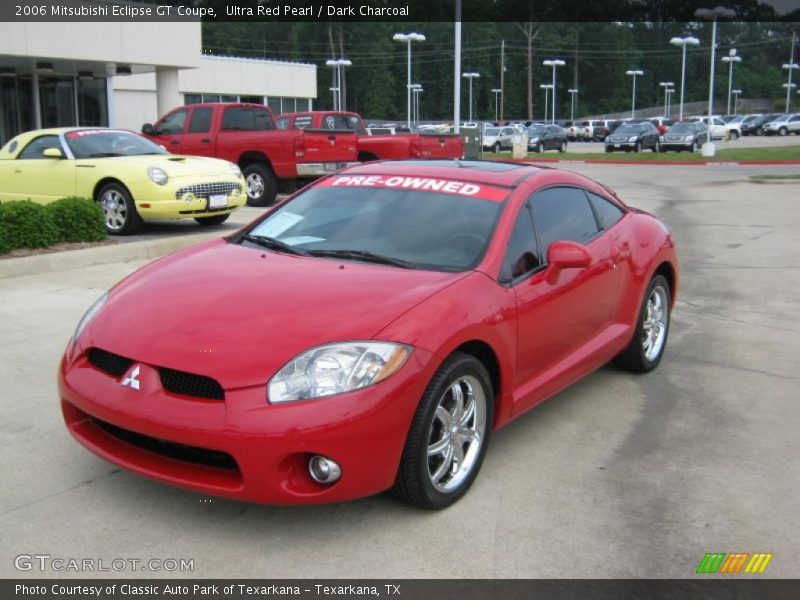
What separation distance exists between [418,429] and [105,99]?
27.1 m

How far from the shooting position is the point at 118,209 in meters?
11.3

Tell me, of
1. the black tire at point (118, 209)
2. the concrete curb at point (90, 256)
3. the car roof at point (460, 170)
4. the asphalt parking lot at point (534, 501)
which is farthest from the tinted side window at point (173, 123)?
the car roof at point (460, 170)

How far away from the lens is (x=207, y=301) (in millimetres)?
3777

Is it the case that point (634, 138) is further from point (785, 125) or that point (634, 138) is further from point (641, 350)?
point (641, 350)

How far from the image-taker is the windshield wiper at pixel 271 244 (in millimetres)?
4473

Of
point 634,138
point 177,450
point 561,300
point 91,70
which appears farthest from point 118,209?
point 634,138

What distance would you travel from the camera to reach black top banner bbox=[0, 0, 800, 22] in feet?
70.0

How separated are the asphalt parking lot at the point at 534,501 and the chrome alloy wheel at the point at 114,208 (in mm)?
4950

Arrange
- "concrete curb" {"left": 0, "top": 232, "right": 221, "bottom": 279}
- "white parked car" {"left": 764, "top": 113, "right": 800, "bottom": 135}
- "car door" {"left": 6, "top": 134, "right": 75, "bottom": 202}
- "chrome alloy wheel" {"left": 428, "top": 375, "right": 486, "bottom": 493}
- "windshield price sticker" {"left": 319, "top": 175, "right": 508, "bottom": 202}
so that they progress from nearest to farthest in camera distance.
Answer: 1. "chrome alloy wheel" {"left": 428, "top": 375, "right": 486, "bottom": 493}
2. "windshield price sticker" {"left": 319, "top": 175, "right": 508, "bottom": 202}
3. "concrete curb" {"left": 0, "top": 232, "right": 221, "bottom": 279}
4. "car door" {"left": 6, "top": 134, "right": 75, "bottom": 202}
5. "white parked car" {"left": 764, "top": 113, "right": 800, "bottom": 135}

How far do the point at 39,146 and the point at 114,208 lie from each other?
5.80 ft

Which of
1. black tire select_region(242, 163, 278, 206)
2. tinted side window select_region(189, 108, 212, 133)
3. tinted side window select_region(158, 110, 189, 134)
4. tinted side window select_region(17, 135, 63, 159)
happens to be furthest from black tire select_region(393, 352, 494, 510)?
tinted side window select_region(158, 110, 189, 134)

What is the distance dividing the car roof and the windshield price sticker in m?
0.06

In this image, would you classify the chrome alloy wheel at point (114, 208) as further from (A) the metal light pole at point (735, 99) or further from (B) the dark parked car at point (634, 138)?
(A) the metal light pole at point (735, 99)

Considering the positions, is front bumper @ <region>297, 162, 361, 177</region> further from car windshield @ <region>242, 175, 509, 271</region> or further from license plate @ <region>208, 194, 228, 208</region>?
car windshield @ <region>242, 175, 509, 271</region>
